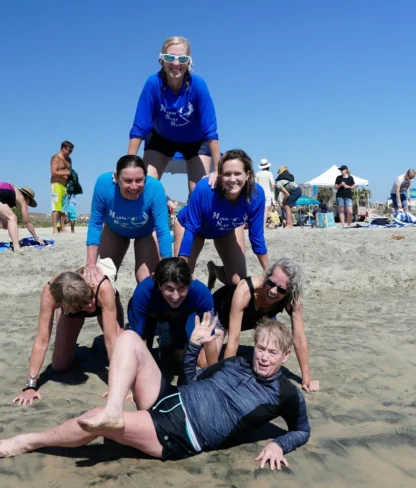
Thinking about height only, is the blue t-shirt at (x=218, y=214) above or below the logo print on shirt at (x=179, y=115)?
below

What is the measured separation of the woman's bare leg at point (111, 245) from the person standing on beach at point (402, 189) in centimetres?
967

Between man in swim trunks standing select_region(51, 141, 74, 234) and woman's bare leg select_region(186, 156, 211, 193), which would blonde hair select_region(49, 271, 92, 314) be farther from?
man in swim trunks standing select_region(51, 141, 74, 234)

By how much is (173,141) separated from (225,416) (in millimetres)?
3057

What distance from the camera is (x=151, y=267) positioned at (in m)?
5.05

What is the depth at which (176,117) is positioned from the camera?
497 cm

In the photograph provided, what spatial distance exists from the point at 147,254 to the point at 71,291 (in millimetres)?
1359

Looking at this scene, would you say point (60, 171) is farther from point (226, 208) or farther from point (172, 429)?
point (172, 429)

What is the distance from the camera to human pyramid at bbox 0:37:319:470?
3023 millimetres

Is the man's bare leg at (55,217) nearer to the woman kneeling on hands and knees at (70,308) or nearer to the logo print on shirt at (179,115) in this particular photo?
the logo print on shirt at (179,115)

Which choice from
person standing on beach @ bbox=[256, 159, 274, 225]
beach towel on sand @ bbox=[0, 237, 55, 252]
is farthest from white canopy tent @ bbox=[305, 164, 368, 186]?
beach towel on sand @ bbox=[0, 237, 55, 252]

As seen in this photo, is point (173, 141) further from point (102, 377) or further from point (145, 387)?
point (145, 387)

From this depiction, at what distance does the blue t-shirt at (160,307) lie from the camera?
4.06m

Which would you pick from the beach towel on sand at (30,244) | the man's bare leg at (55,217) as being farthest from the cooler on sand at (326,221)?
the beach towel on sand at (30,244)

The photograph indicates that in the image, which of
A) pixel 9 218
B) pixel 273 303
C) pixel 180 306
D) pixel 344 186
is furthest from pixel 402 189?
pixel 180 306
